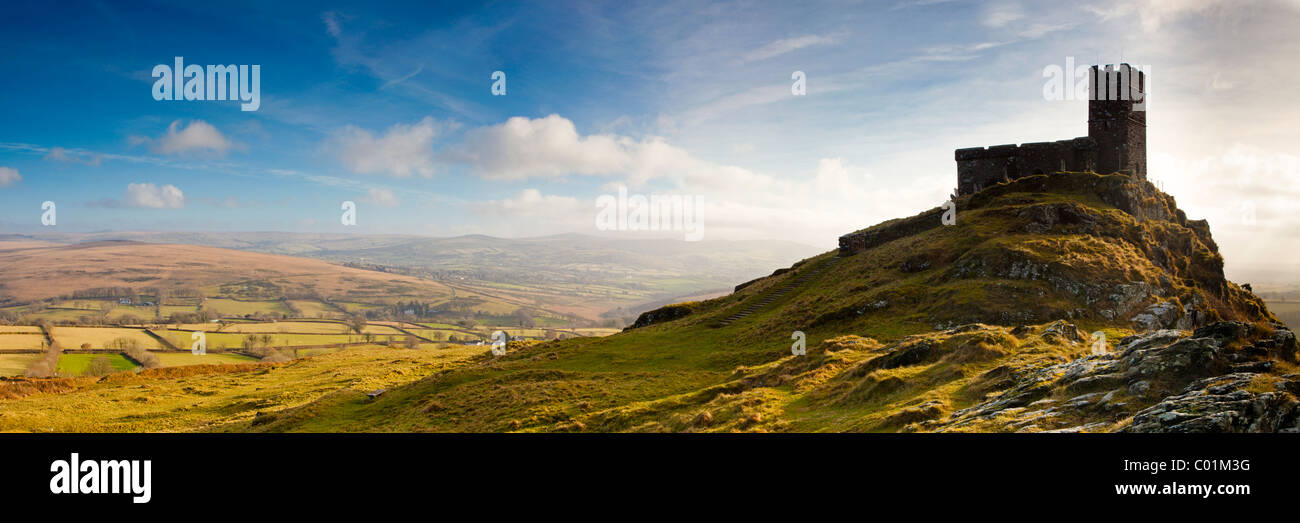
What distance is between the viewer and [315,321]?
171125 mm

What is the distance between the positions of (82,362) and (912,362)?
110 m

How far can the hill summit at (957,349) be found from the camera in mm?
14500

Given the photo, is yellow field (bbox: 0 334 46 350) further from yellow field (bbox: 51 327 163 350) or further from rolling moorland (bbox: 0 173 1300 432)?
rolling moorland (bbox: 0 173 1300 432)

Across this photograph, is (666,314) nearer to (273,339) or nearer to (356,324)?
(273,339)

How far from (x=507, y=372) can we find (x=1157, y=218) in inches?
2093

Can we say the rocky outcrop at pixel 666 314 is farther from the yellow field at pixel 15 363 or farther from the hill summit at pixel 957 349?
the yellow field at pixel 15 363

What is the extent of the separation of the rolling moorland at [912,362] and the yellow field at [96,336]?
53948mm

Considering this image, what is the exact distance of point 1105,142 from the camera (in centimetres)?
5562

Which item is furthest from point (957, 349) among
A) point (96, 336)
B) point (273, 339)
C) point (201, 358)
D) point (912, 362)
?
point (96, 336)

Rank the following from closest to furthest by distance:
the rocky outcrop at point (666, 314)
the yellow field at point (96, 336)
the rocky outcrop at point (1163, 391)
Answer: the rocky outcrop at point (1163, 391) → the rocky outcrop at point (666, 314) → the yellow field at point (96, 336)

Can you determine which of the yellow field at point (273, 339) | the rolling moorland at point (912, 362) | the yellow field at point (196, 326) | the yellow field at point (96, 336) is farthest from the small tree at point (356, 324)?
the rolling moorland at point (912, 362)

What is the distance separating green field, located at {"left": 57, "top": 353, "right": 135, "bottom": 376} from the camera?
79.4 meters

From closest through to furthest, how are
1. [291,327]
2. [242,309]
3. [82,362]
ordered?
[82,362], [291,327], [242,309]
